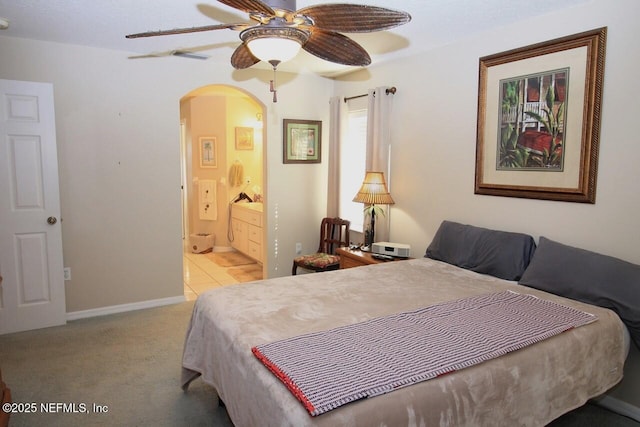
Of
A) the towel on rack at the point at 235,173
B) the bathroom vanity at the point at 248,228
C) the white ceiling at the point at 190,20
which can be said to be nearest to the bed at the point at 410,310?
the white ceiling at the point at 190,20

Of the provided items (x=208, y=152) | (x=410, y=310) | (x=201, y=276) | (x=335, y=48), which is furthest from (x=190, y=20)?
(x=208, y=152)

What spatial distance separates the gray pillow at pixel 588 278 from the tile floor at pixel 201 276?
327 centimetres

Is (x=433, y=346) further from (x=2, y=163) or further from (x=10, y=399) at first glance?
(x=2, y=163)

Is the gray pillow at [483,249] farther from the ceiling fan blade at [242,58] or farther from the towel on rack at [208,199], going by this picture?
the towel on rack at [208,199]

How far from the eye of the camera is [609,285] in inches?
91.4

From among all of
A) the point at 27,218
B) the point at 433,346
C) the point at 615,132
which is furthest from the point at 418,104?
the point at 27,218

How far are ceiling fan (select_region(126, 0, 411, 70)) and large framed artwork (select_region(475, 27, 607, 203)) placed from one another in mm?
1475

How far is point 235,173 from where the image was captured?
6.57 m

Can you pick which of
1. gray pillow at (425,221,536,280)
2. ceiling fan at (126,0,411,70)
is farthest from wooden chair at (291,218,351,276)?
ceiling fan at (126,0,411,70)

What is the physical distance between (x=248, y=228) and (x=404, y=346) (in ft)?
14.4

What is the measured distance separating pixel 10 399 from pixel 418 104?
361 centimetres

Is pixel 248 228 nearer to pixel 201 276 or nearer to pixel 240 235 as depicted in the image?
pixel 240 235

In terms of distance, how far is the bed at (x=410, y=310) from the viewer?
150 cm

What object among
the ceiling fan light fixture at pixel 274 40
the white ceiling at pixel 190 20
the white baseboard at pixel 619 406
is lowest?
the white baseboard at pixel 619 406
